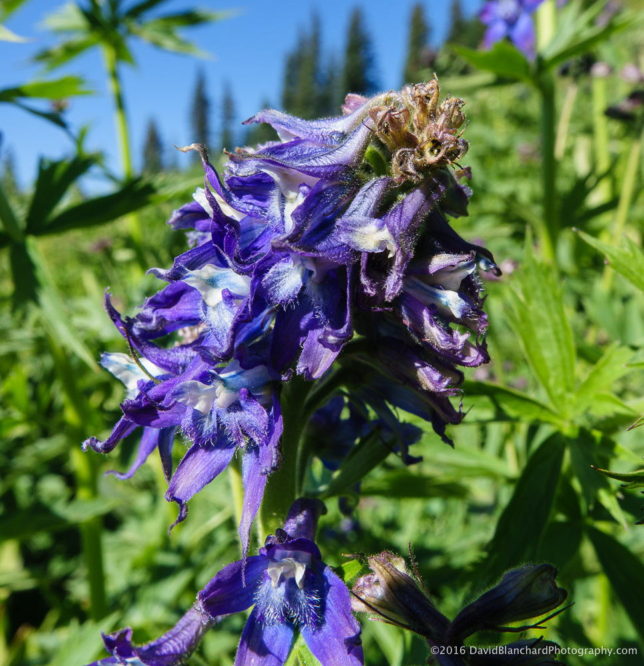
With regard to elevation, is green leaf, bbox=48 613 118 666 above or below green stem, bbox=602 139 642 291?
below

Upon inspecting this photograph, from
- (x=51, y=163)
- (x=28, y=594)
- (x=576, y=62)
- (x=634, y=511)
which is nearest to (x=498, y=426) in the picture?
(x=634, y=511)

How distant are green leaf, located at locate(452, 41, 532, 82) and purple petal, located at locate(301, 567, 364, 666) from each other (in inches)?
87.8

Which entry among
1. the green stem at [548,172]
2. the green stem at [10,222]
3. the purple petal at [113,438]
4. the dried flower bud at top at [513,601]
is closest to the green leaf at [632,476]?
the dried flower bud at top at [513,601]

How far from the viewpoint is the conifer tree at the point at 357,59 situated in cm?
5847

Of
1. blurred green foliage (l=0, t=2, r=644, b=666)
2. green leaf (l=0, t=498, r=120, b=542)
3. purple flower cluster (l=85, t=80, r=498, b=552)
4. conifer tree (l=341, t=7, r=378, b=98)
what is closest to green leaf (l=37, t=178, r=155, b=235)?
blurred green foliage (l=0, t=2, r=644, b=666)

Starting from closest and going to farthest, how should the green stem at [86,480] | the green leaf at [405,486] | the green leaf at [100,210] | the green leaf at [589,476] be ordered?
the green leaf at [589,476] < the green leaf at [405,486] < the green leaf at [100,210] < the green stem at [86,480]

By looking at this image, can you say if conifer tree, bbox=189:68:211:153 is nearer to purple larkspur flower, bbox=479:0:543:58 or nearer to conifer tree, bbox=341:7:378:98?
conifer tree, bbox=341:7:378:98

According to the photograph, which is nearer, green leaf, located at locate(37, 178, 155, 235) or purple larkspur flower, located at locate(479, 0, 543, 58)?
green leaf, located at locate(37, 178, 155, 235)

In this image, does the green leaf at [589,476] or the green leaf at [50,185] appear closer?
the green leaf at [589,476]

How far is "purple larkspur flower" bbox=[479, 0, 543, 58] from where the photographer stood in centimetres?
325

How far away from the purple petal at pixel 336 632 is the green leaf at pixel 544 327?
0.90m

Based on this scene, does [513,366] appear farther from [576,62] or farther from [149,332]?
[149,332]

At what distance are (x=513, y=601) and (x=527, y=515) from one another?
0.52 m

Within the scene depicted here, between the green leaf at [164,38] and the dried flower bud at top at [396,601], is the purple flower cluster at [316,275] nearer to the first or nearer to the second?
the dried flower bud at top at [396,601]
